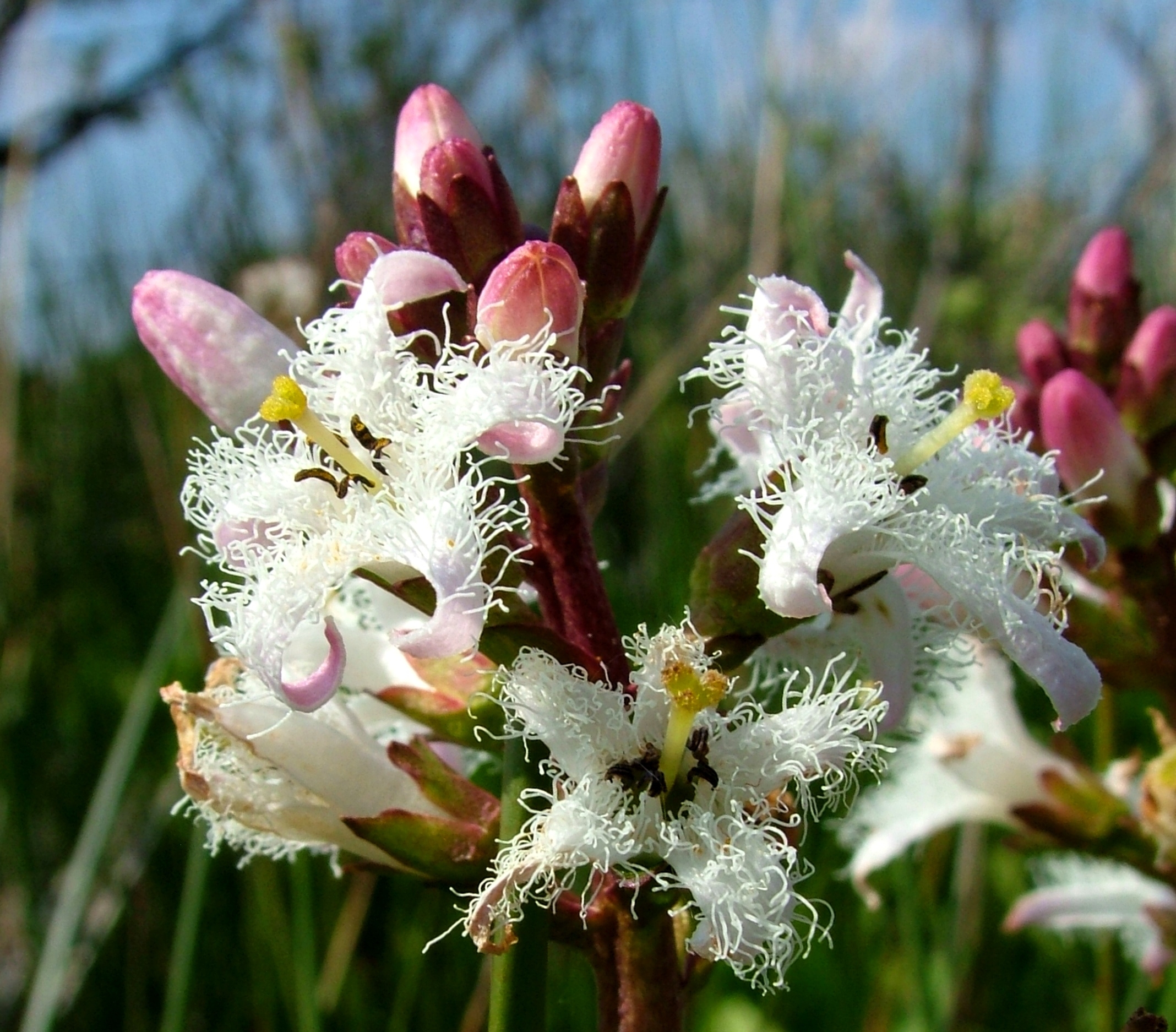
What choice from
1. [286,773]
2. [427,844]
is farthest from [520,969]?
[286,773]

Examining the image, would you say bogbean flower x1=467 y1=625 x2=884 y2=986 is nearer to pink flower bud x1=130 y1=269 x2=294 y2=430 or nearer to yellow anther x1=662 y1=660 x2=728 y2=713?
yellow anther x1=662 y1=660 x2=728 y2=713

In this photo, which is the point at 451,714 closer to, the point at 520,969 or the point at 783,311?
the point at 520,969

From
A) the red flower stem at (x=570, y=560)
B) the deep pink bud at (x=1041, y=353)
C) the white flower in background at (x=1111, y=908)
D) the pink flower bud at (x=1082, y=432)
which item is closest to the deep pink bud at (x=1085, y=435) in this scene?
the pink flower bud at (x=1082, y=432)

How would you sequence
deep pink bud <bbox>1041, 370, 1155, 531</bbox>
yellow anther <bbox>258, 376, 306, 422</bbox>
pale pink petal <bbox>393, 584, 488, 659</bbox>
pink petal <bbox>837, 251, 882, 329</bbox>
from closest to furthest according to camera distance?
pale pink petal <bbox>393, 584, 488, 659</bbox> < yellow anther <bbox>258, 376, 306, 422</bbox> < pink petal <bbox>837, 251, 882, 329</bbox> < deep pink bud <bbox>1041, 370, 1155, 531</bbox>

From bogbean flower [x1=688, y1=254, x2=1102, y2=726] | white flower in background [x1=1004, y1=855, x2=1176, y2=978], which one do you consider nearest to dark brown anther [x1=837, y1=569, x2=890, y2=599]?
bogbean flower [x1=688, y1=254, x2=1102, y2=726]

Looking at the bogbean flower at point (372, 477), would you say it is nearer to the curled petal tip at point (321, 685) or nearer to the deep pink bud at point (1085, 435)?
the curled petal tip at point (321, 685)

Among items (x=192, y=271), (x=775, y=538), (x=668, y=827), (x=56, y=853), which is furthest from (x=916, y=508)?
(x=192, y=271)
